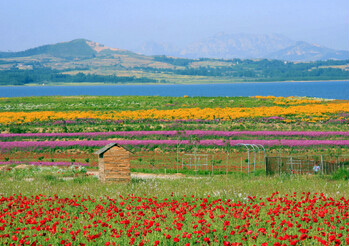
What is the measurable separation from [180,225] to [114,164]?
1277 centimetres

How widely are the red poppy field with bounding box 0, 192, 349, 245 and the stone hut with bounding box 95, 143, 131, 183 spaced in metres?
5.95

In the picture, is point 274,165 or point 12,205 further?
point 274,165

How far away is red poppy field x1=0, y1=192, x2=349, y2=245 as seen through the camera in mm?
11273

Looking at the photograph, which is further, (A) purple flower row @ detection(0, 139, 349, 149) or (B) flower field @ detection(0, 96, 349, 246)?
(A) purple flower row @ detection(0, 139, 349, 149)

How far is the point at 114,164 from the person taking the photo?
22.9 m

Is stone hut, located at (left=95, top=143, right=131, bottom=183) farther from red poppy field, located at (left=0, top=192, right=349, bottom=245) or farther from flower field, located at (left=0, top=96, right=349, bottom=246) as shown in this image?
red poppy field, located at (left=0, top=192, right=349, bottom=245)

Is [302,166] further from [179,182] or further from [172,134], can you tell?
[172,134]

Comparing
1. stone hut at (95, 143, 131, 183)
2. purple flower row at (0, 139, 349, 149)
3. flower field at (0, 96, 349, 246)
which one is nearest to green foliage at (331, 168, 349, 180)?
flower field at (0, 96, 349, 246)

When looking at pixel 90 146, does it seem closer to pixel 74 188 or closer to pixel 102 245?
pixel 74 188

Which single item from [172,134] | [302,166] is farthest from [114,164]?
[172,134]

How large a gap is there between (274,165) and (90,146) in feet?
66.6

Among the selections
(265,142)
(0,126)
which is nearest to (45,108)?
(0,126)

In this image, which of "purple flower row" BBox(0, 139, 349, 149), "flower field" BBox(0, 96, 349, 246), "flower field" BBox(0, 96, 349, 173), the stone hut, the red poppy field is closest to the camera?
the red poppy field

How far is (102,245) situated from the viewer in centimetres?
1177
